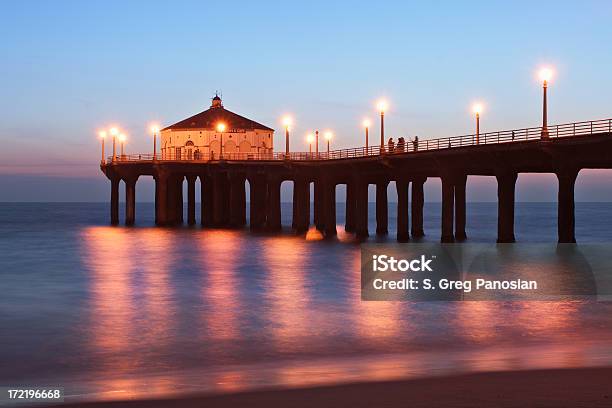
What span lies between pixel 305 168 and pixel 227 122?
26.9 metres

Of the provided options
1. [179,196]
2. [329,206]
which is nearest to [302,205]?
[329,206]

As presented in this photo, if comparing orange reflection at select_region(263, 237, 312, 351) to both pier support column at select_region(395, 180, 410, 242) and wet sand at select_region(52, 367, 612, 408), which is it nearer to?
wet sand at select_region(52, 367, 612, 408)

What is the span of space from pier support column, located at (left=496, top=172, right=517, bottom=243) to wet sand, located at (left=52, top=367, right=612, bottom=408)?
97.8ft

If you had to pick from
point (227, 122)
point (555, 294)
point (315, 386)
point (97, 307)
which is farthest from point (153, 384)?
point (227, 122)

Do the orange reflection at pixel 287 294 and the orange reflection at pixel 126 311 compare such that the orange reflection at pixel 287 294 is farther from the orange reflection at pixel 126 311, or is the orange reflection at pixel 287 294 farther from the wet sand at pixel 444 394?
the wet sand at pixel 444 394

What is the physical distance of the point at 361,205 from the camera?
57844mm

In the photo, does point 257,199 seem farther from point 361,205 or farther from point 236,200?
point 361,205

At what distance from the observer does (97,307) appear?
25469 mm

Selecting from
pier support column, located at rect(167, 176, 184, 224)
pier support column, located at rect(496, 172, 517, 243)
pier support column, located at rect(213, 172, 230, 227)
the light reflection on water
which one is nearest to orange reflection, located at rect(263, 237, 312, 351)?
the light reflection on water

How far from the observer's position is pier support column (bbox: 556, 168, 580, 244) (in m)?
37.5

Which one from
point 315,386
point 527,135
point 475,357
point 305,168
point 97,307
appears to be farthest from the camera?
point 305,168

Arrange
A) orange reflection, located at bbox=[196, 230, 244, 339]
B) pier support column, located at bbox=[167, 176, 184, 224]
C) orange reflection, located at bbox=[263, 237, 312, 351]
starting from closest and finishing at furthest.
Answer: orange reflection, located at bbox=[263, 237, 312, 351] < orange reflection, located at bbox=[196, 230, 244, 339] < pier support column, located at bbox=[167, 176, 184, 224]

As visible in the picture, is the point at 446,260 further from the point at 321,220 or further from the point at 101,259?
the point at 321,220

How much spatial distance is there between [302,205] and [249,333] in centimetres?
4927
